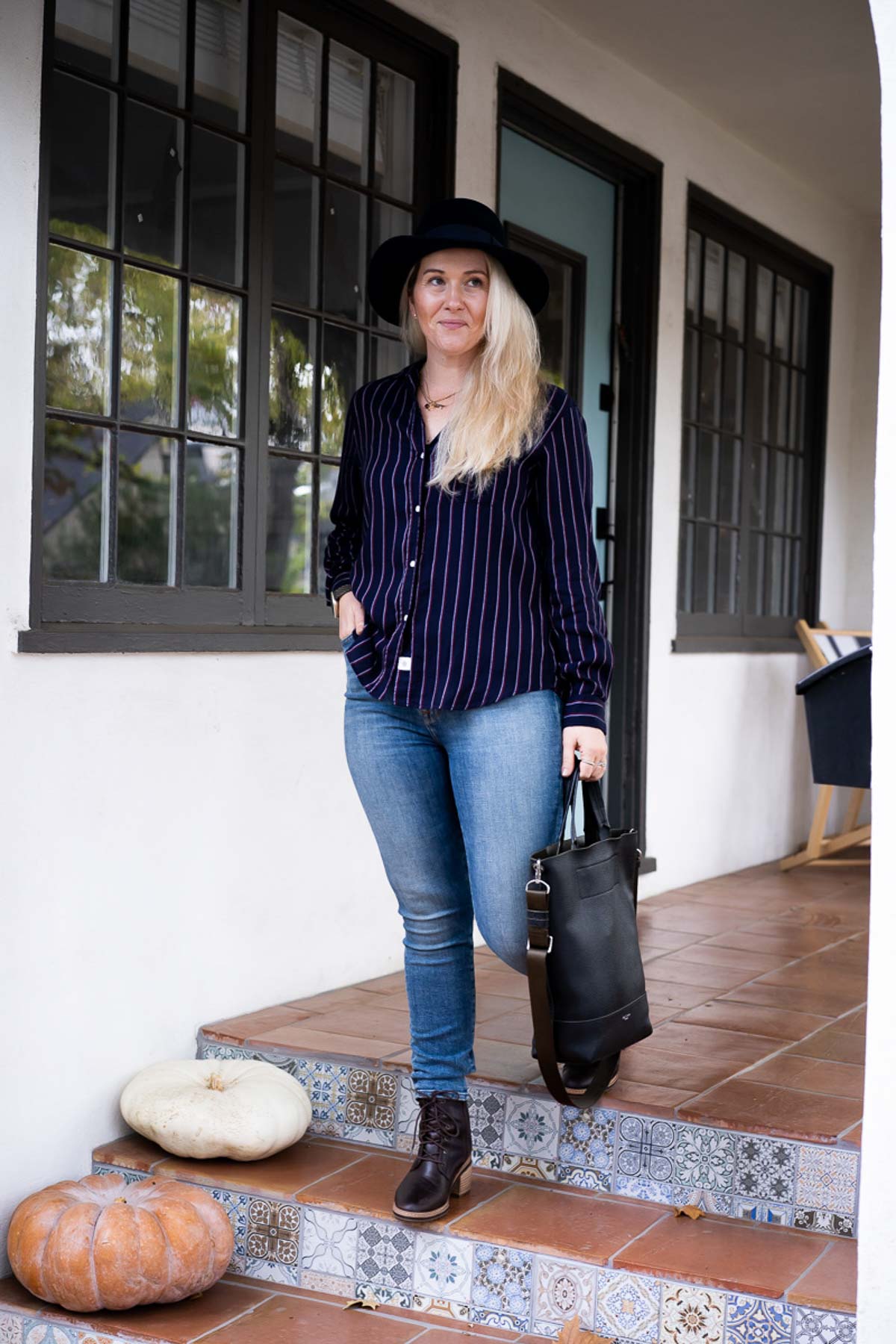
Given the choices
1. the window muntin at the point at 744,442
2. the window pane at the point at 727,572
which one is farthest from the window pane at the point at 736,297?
the window pane at the point at 727,572

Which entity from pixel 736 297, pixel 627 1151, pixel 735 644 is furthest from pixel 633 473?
pixel 627 1151

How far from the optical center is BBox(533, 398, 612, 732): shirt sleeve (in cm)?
252

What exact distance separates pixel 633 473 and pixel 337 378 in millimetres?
1599

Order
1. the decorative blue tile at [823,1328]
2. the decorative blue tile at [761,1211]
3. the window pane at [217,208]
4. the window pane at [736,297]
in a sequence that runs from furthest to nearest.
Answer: the window pane at [736,297] < the window pane at [217,208] < the decorative blue tile at [761,1211] < the decorative blue tile at [823,1328]

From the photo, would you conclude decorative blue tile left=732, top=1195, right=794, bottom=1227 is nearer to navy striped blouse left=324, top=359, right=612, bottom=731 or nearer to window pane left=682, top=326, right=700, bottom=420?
navy striped blouse left=324, top=359, right=612, bottom=731

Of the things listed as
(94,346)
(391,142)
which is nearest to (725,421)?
(391,142)

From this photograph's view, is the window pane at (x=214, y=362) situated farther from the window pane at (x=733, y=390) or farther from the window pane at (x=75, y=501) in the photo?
the window pane at (x=733, y=390)

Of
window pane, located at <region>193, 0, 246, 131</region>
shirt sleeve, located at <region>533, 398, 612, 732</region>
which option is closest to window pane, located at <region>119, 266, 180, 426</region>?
window pane, located at <region>193, 0, 246, 131</region>

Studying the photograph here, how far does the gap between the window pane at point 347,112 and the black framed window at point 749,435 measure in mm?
1909

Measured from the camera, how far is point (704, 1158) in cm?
278

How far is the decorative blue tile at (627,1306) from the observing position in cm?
251

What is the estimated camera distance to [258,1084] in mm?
3064

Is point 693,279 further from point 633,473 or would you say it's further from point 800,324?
point 800,324

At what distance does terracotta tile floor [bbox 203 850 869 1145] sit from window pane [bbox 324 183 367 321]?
180 centimetres
